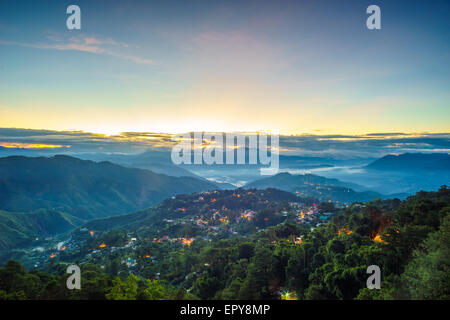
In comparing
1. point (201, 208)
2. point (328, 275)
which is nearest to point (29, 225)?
point (201, 208)

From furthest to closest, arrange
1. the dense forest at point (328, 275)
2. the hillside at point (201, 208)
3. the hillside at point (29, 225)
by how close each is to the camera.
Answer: the hillside at point (29, 225) < the hillside at point (201, 208) < the dense forest at point (328, 275)

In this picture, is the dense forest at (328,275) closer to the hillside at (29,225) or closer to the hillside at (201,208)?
the hillside at (201,208)

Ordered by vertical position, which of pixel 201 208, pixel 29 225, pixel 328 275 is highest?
pixel 328 275

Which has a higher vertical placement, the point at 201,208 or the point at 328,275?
the point at 328,275

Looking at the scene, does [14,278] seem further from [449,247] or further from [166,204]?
[166,204]

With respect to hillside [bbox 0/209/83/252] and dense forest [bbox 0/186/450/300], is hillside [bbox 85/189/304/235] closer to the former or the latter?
hillside [bbox 0/209/83/252]

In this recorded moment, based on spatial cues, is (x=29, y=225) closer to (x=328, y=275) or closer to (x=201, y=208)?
(x=201, y=208)

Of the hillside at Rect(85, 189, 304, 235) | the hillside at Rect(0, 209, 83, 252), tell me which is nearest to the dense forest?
the hillside at Rect(85, 189, 304, 235)

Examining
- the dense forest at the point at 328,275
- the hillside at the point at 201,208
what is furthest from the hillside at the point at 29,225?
the dense forest at the point at 328,275
